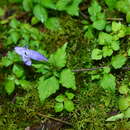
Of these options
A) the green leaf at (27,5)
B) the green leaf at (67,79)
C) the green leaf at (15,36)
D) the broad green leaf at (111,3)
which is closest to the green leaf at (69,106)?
the green leaf at (67,79)

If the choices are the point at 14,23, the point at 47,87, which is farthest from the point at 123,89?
the point at 14,23

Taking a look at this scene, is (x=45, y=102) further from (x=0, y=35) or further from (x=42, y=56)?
(x=0, y=35)

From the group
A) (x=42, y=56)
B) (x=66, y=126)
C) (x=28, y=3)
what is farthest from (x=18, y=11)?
(x=66, y=126)

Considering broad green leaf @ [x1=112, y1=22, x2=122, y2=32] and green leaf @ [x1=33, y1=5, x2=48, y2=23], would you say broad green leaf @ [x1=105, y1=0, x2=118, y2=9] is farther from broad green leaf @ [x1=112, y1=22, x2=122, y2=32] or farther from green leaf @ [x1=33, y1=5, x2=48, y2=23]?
green leaf @ [x1=33, y1=5, x2=48, y2=23]

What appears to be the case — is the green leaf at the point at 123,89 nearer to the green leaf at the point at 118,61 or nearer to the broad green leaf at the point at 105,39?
the green leaf at the point at 118,61

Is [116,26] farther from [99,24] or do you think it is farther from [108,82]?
[108,82]

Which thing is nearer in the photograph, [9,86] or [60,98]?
[60,98]

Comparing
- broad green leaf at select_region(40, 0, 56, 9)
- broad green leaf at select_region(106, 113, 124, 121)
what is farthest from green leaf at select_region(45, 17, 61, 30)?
broad green leaf at select_region(106, 113, 124, 121)
